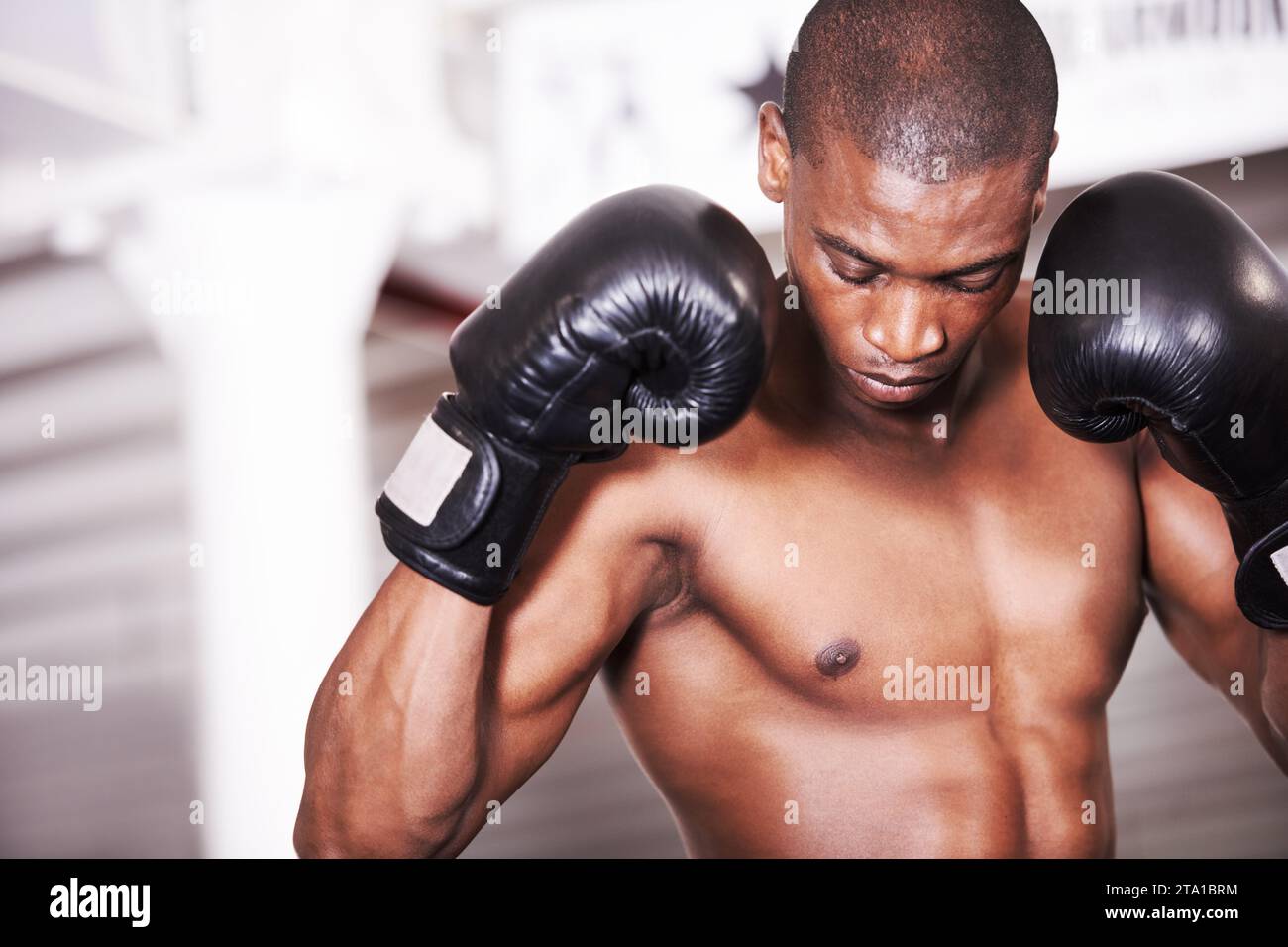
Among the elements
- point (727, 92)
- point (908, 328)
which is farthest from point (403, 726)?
point (727, 92)

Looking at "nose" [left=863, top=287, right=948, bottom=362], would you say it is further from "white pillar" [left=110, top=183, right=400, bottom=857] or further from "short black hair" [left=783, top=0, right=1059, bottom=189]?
"white pillar" [left=110, top=183, right=400, bottom=857]

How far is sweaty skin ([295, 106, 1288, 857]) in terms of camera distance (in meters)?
1.08

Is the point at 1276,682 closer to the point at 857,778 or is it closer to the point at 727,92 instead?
the point at 857,778

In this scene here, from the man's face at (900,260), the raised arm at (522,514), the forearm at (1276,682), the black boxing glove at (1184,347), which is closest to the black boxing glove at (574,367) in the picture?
Result: the raised arm at (522,514)

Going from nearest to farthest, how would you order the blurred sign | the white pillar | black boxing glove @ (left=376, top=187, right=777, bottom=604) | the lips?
black boxing glove @ (left=376, top=187, right=777, bottom=604) < the lips < the blurred sign < the white pillar

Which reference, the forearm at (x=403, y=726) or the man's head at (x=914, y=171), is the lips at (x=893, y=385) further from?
the forearm at (x=403, y=726)

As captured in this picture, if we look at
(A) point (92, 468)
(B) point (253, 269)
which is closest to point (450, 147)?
(B) point (253, 269)

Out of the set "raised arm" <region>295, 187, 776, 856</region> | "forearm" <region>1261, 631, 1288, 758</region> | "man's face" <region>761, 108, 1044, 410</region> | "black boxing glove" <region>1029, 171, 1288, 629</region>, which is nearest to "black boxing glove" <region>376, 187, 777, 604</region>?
"raised arm" <region>295, 187, 776, 856</region>

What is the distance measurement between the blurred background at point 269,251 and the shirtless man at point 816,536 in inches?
49.3

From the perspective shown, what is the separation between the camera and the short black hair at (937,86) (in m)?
1.05

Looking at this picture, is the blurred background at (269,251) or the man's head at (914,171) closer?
the man's head at (914,171)

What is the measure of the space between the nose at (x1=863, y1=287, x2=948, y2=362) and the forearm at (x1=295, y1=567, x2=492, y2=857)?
0.41m

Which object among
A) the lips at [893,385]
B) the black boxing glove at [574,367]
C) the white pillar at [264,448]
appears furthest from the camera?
the white pillar at [264,448]

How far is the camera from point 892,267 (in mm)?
1082
